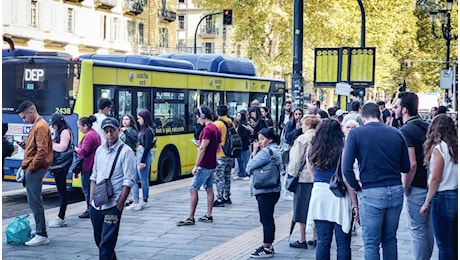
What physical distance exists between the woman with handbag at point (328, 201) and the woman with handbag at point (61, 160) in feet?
13.4

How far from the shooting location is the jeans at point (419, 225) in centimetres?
707

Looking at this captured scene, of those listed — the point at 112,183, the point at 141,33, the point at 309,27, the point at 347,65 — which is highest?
the point at 141,33

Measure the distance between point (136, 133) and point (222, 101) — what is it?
8.17 m

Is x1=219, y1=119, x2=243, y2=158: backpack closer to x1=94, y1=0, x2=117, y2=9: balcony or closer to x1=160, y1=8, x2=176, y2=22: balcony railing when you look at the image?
x1=94, y1=0, x2=117, y2=9: balcony

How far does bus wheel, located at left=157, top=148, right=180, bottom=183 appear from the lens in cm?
1631

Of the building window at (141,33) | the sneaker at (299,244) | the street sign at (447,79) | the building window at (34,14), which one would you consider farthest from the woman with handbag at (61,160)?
the building window at (141,33)

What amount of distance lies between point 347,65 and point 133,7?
3368cm

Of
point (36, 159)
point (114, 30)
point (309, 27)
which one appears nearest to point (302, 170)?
point (36, 159)

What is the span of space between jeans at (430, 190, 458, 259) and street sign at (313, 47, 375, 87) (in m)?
15.6

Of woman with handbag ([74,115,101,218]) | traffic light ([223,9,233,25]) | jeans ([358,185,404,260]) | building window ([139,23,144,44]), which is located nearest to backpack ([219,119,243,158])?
woman with handbag ([74,115,101,218])

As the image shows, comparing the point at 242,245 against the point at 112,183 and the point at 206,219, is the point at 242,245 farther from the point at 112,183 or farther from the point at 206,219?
the point at 112,183

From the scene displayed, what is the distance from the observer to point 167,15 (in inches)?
2330

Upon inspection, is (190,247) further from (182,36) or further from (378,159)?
(182,36)

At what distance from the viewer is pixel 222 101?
1962 cm
